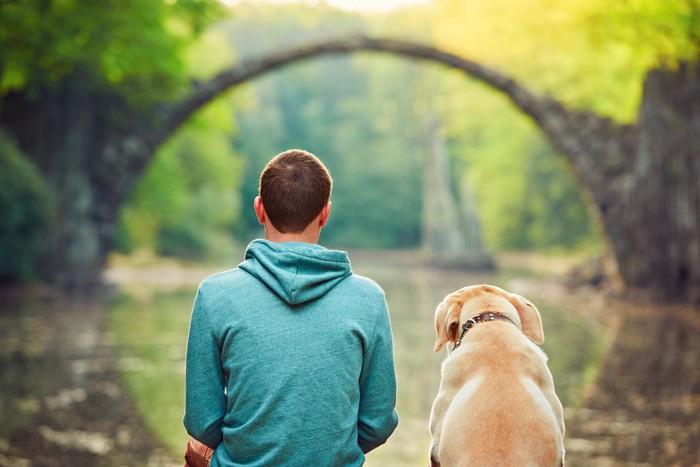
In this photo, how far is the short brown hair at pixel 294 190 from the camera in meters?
2.66

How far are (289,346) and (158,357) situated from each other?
26.1 ft

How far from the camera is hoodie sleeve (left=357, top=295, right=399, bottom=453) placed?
272 centimetres

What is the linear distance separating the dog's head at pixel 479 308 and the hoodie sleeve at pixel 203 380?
29.0 inches

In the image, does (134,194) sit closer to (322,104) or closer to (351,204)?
(351,204)

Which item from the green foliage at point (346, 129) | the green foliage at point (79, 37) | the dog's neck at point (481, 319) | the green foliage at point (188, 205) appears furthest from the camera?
the green foliage at point (346, 129)

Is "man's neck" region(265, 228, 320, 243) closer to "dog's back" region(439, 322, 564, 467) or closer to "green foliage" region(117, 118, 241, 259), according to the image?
"dog's back" region(439, 322, 564, 467)

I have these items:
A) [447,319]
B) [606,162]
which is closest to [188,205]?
[606,162]

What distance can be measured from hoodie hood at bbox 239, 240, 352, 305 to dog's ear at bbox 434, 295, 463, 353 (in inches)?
20.9

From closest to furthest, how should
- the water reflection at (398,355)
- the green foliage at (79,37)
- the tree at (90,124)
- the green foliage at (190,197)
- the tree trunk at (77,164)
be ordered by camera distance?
the water reflection at (398,355) < the green foliage at (79,37) < the tree at (90,124) < the tree trunk at (77,164) < the green foliage at (190,197)

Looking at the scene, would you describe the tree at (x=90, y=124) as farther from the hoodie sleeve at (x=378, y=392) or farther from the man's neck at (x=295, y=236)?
the hoodie sleeve at (x=378, y=392)

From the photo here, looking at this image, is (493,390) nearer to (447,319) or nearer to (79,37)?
(447,319)

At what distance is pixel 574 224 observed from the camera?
1574 inches

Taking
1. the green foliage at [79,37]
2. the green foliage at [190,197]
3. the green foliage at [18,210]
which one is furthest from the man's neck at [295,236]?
the green foliage at [190,197]

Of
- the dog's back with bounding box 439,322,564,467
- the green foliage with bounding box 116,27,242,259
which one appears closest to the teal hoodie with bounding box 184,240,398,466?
the dog's back with bounding box 439,322,564,467
